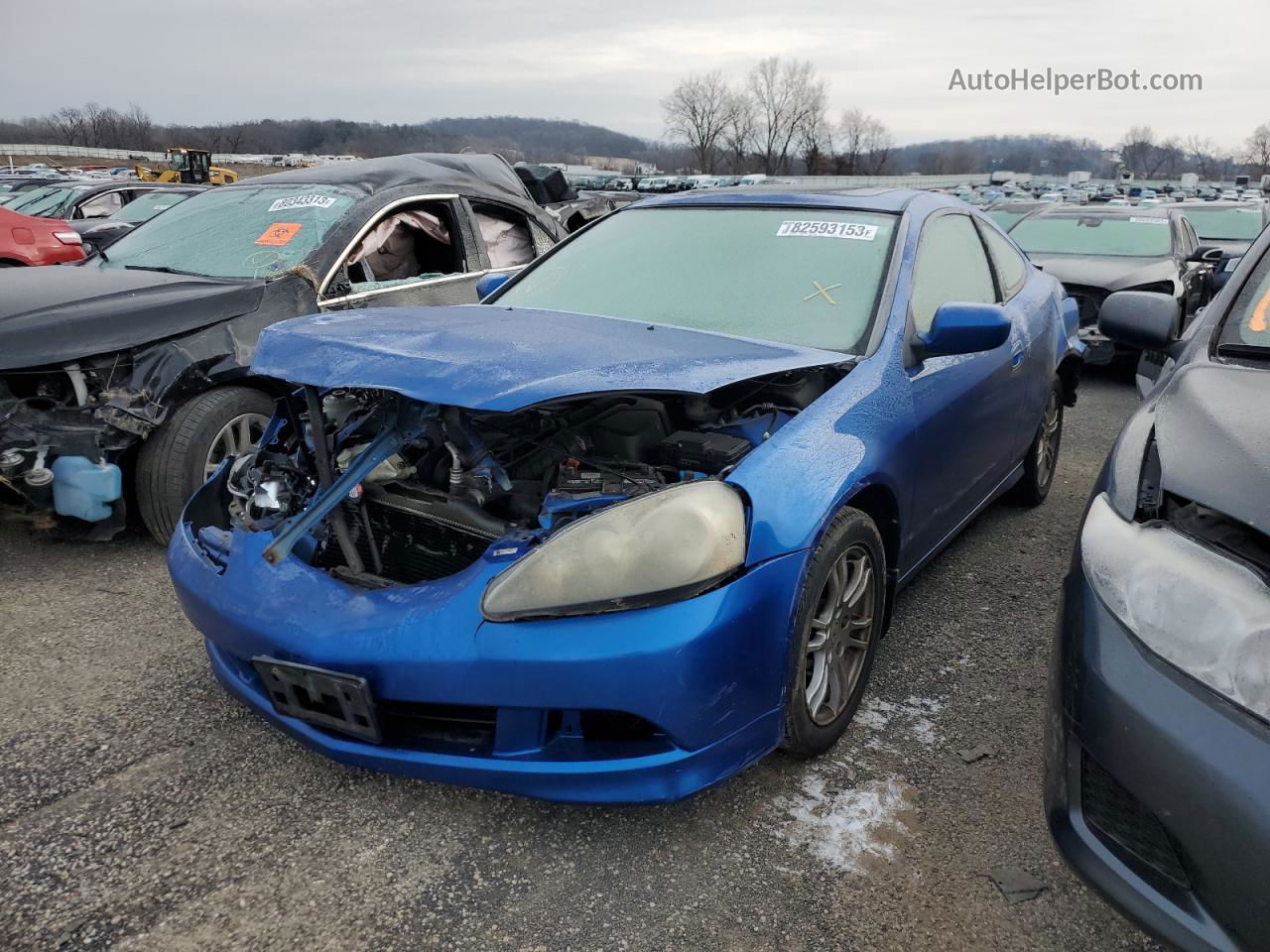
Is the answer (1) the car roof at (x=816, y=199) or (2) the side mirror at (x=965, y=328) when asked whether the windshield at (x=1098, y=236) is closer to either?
(1) the car roof at (x=816, y=199)

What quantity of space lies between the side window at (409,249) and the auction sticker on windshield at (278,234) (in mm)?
304

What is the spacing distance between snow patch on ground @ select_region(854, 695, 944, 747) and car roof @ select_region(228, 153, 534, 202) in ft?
11.4

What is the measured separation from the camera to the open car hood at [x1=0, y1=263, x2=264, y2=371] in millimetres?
3330

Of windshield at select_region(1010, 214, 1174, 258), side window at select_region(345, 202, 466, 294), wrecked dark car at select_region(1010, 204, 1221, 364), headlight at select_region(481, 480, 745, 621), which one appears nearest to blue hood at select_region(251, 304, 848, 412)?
headlight at select_region(481, 480, 745, 621)

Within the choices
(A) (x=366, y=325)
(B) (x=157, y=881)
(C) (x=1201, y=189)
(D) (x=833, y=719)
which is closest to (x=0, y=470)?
(A) (x=366, y=325)

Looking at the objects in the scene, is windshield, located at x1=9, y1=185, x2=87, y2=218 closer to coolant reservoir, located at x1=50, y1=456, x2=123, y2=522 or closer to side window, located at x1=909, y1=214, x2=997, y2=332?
coolant reservoir, located at x1=50, y1=456, x2=123, y2=522

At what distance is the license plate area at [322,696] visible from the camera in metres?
1.92

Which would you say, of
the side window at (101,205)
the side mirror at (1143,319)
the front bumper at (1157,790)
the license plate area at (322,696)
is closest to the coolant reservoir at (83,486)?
the license plate area at (322,696)

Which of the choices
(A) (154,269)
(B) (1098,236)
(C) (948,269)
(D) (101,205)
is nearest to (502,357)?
(C) (948,269)

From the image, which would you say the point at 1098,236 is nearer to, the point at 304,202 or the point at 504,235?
the point at 504,235

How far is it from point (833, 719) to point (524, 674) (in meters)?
0.94

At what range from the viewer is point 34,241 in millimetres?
6371

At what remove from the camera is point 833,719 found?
2.35 m

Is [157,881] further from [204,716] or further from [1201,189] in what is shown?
[1201,189]
